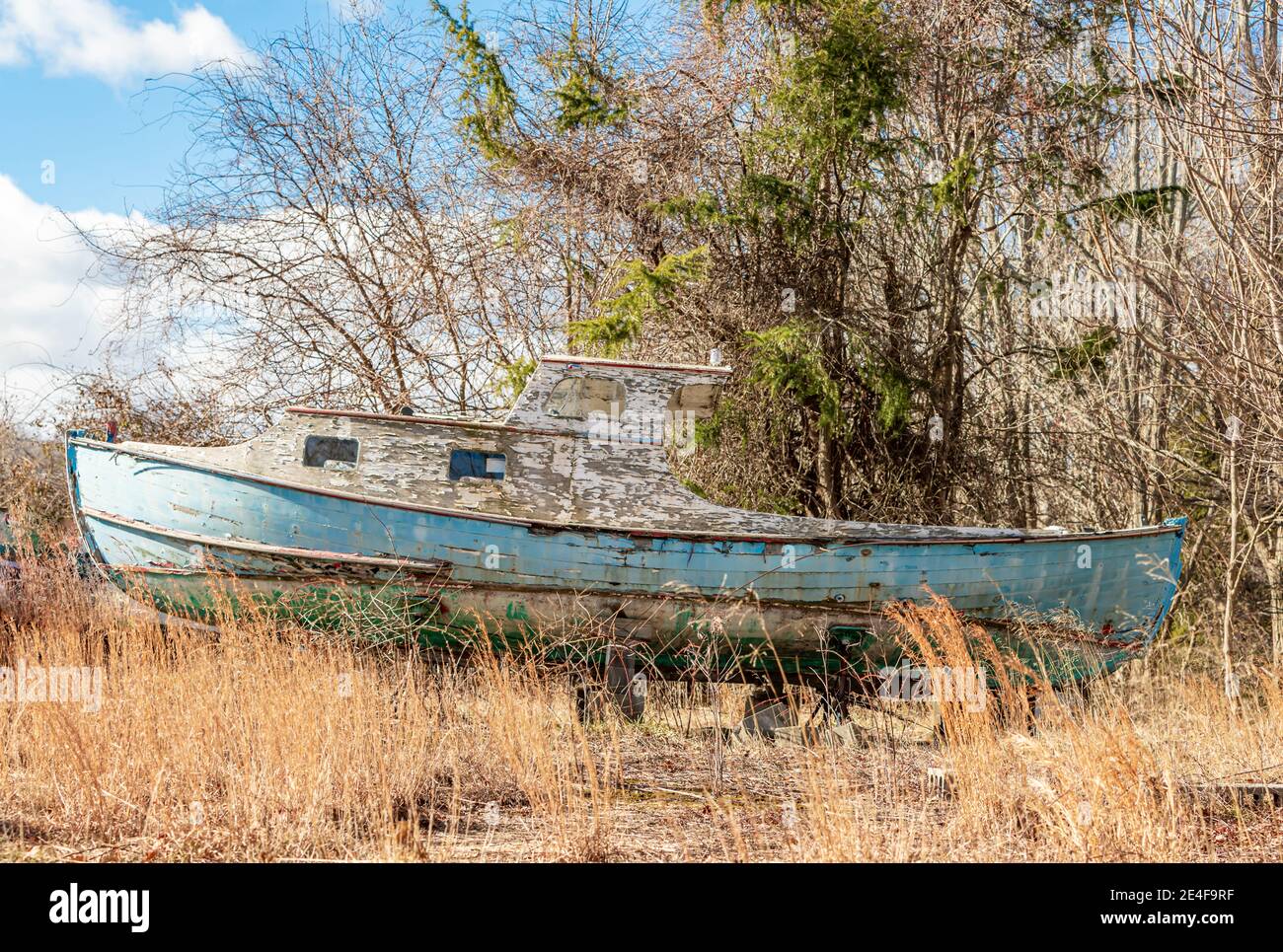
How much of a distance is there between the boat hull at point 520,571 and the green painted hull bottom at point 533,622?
2cm

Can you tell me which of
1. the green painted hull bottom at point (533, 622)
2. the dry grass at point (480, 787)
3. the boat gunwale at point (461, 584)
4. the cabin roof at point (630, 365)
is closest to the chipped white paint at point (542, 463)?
the cabin roof at point (630, 365)

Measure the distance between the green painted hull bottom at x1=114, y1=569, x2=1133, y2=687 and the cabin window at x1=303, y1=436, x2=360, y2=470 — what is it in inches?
39.5

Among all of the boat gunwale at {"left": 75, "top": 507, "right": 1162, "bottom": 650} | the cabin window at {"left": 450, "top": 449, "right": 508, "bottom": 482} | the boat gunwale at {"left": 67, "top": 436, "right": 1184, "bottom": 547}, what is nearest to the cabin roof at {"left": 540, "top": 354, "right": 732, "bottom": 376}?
the cabin window at {"left": 450, "top": 449, "right": 508, "bottom": 482}

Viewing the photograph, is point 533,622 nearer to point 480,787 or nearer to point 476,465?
point 476,465

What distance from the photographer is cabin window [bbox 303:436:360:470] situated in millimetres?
8367

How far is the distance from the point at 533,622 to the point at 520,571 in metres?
0.43

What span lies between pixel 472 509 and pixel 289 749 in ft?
10.9

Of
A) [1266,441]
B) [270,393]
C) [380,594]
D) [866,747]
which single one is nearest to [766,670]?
[866,747]

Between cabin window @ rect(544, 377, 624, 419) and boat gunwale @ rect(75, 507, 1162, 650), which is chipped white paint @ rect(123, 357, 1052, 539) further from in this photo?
boat gunwale @ rect(75, 507, 1162, 650)

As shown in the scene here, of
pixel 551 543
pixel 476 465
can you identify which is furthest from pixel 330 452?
pixel 551 543

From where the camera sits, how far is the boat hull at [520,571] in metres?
8.06

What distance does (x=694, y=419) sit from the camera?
357 inches

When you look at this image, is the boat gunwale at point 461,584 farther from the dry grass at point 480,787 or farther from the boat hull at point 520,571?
the dry grass at point 480,787
